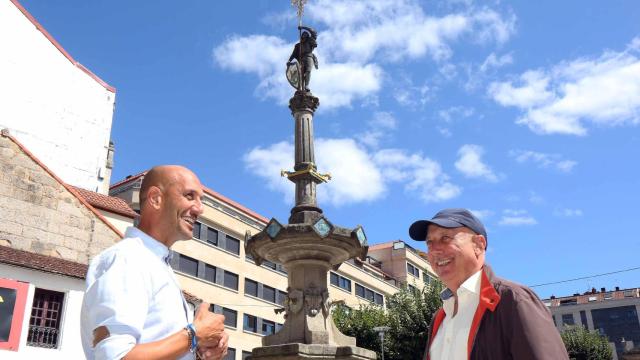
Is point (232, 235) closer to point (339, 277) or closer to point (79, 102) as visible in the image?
point (339, 277)

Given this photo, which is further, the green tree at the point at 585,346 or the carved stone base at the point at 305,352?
the green tree at the point at 585,346

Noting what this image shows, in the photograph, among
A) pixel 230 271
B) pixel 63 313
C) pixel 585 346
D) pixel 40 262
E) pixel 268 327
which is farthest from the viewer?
pixel 268 327

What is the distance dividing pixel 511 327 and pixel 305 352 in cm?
766

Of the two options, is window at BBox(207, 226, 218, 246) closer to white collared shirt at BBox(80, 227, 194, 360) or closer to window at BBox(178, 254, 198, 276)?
window at BBox(178, 254, 198, 276)

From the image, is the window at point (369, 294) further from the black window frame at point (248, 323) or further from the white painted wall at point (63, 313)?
the white painted wall at point (63, 313)

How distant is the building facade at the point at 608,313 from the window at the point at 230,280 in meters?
54.5

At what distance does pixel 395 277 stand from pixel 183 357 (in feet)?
191

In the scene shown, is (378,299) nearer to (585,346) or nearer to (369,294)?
(369,294)

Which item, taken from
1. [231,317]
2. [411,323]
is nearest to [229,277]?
[231,317]

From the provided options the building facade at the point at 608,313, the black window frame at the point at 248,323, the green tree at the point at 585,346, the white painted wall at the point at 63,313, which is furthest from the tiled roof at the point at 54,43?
the building facade at the point at 608,313

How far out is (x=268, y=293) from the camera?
41.1 meters

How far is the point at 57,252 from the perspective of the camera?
19016 mm

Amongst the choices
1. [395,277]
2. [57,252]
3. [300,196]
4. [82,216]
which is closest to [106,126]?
[82,216]

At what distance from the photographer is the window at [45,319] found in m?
16.3
